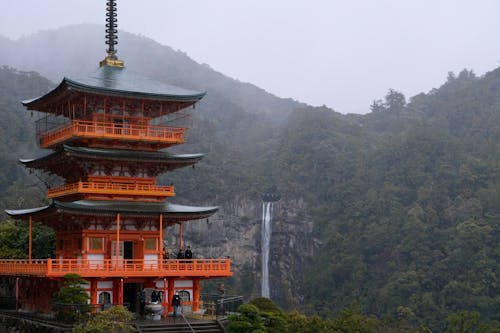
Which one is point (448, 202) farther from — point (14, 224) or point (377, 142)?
point (14, 224)

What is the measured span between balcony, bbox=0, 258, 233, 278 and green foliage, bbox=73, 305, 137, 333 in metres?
2.37

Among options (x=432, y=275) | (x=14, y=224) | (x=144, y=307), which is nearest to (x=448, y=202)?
(x=432, y=275)

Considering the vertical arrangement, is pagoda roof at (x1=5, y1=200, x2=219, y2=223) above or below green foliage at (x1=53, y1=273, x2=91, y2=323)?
above

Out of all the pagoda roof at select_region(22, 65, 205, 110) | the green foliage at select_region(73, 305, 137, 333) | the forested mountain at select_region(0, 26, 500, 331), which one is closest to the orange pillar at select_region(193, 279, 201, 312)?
the green foliage at select_region(73, 305, 137, 333)

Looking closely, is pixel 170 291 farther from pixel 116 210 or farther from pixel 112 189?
pixel 112 189

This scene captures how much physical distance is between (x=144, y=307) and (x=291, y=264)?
53.6 m

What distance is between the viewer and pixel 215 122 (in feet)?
392

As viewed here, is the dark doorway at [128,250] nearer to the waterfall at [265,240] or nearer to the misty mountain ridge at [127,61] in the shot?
the waterfall at [265,240]

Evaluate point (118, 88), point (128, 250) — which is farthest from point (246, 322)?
point (118, 88)

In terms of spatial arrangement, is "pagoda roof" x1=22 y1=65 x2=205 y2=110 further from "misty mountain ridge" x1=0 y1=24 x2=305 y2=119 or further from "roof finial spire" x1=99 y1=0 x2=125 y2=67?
"misty mountain ridge" x1=0 y1=24 x2=305 y2=119

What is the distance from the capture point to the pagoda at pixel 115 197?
29875mm

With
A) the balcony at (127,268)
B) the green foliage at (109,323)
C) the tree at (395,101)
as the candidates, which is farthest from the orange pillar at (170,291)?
the tree at (395,101)

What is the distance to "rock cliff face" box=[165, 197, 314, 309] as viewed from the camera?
260ft

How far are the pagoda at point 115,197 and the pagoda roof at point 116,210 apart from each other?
4 centimetres
